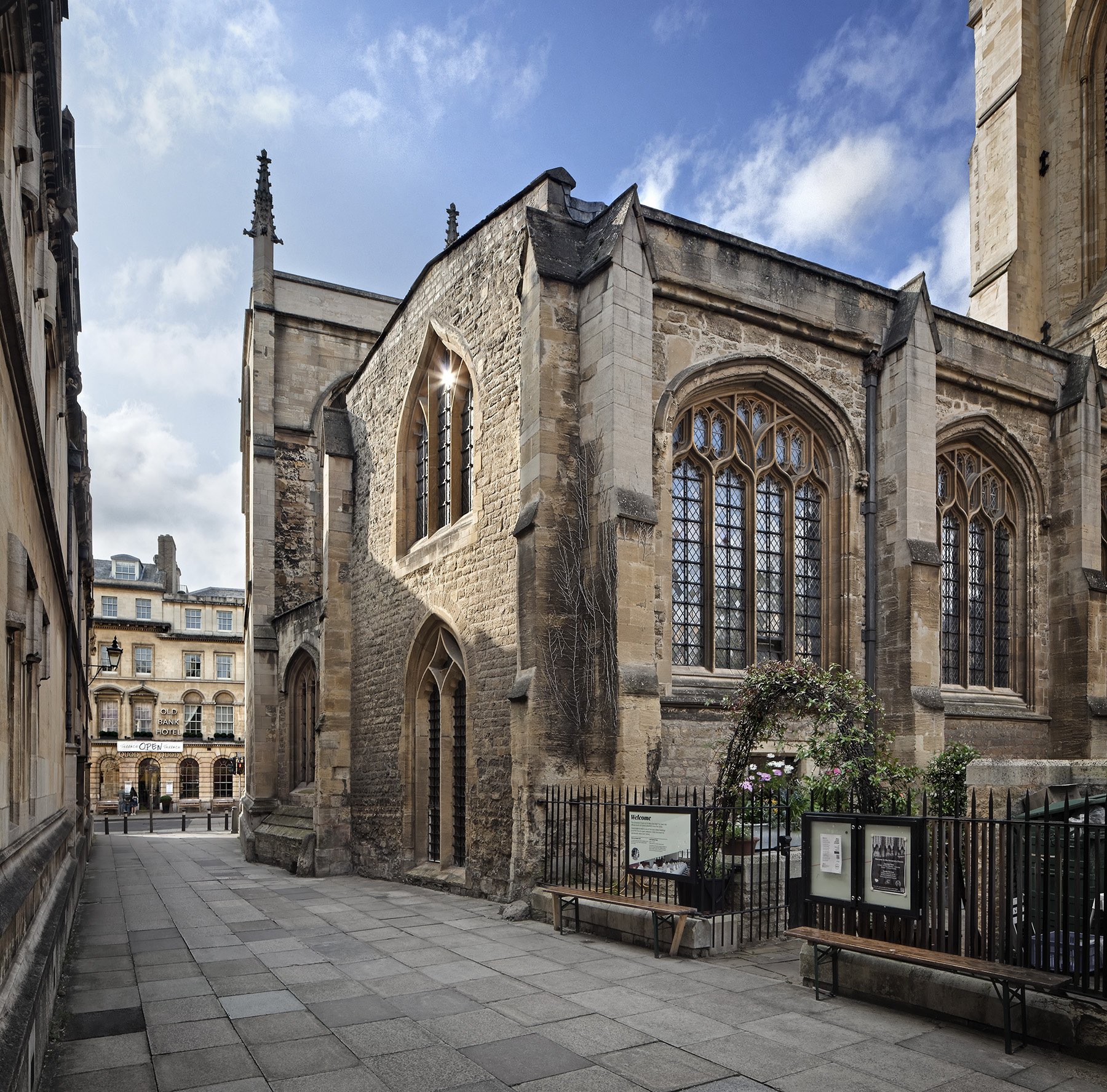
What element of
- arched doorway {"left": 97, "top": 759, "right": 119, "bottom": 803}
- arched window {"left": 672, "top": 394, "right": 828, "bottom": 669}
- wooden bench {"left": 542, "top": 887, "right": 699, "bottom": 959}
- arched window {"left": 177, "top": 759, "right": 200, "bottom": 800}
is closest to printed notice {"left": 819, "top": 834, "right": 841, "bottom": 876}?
wooden bench {"left": 542, "top": 887, "right": 699, "bottom": 959}

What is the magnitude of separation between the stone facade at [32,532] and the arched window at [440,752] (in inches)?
188

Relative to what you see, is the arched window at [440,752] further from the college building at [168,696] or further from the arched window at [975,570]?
the college building at [168,696]

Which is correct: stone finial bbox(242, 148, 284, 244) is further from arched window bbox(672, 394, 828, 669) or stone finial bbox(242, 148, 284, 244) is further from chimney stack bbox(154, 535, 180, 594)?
chimney stack bbox(154, 535, 180, 594)

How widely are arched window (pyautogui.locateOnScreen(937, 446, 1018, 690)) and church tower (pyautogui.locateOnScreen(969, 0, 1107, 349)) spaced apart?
9.00 m

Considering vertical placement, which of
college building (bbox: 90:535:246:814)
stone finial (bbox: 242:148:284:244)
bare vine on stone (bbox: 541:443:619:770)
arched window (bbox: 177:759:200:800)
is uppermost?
stone finial (bbox: 242:148:284:244)

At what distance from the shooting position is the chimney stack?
5169 cm

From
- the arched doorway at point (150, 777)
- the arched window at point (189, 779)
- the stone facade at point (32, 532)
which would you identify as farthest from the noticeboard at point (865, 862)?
the arched window at point (189, 779)

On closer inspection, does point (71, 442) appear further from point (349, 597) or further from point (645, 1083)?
point (645, 1083)

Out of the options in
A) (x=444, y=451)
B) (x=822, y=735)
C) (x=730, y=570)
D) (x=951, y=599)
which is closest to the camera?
(x=822, y=735)

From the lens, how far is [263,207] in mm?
23484

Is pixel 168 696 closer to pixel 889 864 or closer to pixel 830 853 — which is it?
pixel 830 853

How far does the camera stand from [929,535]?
13.5 meters

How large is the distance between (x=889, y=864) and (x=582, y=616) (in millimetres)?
5159

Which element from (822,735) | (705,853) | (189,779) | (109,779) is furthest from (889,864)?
(189,779)
